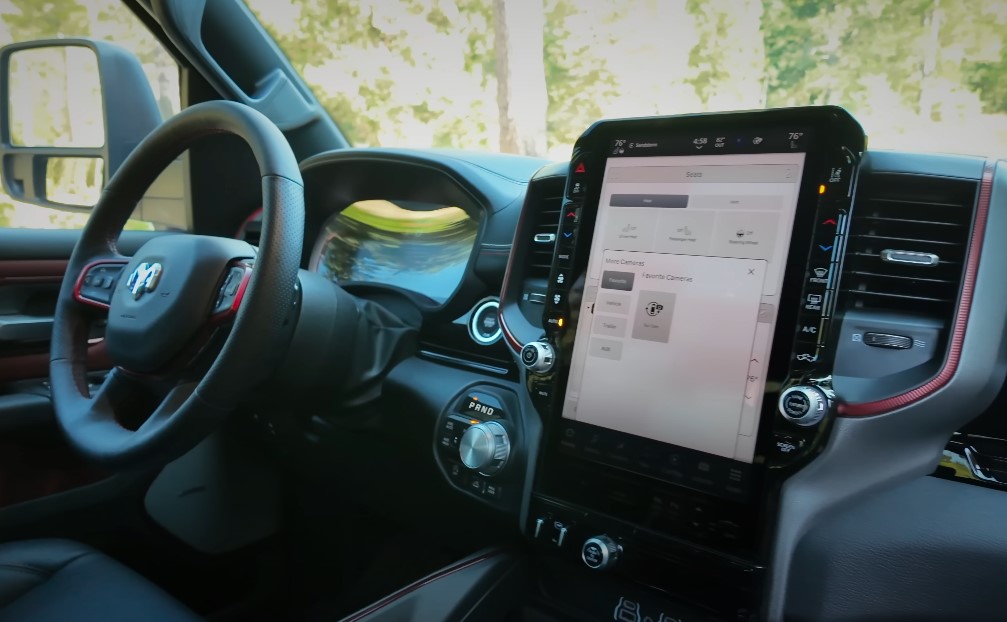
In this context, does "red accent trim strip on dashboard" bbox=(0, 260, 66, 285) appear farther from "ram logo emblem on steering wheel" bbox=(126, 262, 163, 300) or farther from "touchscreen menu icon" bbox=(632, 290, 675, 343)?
"touchscreen menu icon" bbox=(632, 290, 675, 343)

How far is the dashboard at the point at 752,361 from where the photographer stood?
0.78 meters

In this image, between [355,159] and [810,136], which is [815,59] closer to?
[810,136]

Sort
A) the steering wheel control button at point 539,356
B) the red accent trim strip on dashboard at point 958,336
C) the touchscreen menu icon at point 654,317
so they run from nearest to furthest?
the red accent trim strip on dashboard at point 958,336 → the touchscreen menu icon at point 654,317 → the steering wheel control button at point 539,356

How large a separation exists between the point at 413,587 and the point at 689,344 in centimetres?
57

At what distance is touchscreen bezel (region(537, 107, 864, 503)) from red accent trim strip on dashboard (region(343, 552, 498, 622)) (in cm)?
19

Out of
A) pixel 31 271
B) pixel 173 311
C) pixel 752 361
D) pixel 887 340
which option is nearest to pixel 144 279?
pixel 173 311

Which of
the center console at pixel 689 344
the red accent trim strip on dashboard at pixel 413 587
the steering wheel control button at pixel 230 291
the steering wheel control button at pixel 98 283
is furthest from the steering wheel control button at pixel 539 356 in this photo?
the steering wheel control button at pixel 98 283

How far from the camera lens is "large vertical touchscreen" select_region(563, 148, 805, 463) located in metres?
0.82

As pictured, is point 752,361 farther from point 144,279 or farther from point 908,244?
point 144,279

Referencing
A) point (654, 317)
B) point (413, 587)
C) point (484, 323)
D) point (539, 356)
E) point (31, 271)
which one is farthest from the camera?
point (31, 271)

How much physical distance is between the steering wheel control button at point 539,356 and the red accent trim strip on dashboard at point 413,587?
1.11 ft

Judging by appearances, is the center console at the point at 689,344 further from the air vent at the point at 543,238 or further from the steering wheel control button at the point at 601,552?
the air vent at the point at 543,238

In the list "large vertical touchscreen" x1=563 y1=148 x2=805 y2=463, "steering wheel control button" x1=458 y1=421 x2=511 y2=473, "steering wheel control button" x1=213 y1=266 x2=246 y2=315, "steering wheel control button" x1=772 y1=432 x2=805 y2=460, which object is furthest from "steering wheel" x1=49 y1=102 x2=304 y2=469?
"steering wheel control button" x1=772 y1=432 x2=805 y2=460

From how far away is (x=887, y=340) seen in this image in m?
0.83
